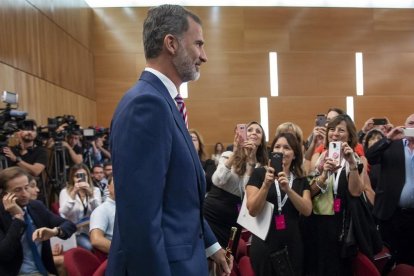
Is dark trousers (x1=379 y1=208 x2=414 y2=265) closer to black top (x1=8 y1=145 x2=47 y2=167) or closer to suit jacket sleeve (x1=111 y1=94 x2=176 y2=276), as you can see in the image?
suit jacket sleeve (x1=111 y1=94 x2=176 y2=276)

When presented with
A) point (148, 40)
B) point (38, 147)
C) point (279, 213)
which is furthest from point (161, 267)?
point (38, 147)

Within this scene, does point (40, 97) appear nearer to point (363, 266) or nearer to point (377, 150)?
point (377, 150)

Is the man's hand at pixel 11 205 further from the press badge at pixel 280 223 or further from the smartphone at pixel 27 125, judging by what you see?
the smartphone at pixel 27 125

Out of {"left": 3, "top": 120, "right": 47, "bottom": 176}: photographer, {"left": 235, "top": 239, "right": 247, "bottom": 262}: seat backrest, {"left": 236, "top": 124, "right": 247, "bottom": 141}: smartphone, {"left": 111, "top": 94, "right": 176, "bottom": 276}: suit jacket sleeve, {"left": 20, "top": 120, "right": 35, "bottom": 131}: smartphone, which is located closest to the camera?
{"left": 111, "top": 94, "right": 176, "bottom": 276}: suit jacket sleeve

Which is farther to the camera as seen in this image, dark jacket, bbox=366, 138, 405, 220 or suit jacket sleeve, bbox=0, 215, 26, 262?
dark jacket, bbox=366, 138, 405, 220

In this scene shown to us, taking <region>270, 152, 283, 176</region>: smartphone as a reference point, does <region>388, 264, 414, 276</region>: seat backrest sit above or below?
below

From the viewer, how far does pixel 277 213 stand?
Answer: 2441 mm

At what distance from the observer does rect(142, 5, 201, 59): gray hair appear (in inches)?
46.5

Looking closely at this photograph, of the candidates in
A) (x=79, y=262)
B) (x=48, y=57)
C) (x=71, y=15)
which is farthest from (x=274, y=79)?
(x=79, y=262)

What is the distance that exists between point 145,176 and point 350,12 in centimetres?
855

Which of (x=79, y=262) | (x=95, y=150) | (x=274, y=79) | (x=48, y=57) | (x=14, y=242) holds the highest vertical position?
(x=48, y=57)

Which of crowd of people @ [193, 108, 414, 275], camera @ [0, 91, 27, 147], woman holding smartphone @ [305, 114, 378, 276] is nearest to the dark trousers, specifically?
crowd of people @ [193, 108, 414, 275]

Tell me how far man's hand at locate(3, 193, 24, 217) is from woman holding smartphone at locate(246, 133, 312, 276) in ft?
4.05

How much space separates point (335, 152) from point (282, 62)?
6.30 meters
